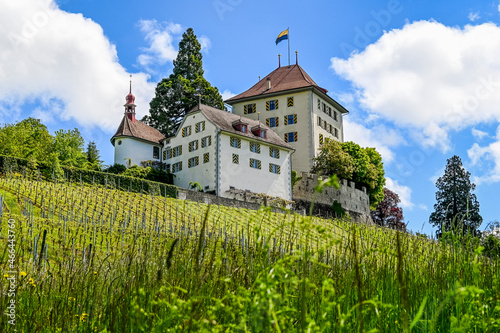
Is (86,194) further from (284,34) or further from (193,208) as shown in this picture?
(284,34)

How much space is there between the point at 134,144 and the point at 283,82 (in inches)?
608

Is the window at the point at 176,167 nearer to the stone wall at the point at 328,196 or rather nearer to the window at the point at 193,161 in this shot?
the window at the point at 193,161

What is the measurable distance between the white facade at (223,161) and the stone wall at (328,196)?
1.35 metres

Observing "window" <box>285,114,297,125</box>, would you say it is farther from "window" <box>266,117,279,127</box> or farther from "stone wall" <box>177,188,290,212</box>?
"stone wall" <box>177,188,290,212</box>

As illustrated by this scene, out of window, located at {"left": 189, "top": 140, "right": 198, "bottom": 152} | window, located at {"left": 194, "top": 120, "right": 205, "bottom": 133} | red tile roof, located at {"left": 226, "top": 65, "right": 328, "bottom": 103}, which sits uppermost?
red tile roof, located at {"left": 226, "top": 65, "right": 328, "bottom": 103}

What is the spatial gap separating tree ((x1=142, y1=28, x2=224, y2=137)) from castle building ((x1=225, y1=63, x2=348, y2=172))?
8.22ft

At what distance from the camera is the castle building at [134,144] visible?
49.5 meters

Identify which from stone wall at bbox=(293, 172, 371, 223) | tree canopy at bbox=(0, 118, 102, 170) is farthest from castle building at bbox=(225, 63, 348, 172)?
tree canopy at bbox=(0, 118, 102, 170)

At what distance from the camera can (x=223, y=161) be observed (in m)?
41.1

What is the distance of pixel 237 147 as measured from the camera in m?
43.0

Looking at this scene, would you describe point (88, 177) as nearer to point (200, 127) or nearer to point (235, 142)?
point (200, 127)

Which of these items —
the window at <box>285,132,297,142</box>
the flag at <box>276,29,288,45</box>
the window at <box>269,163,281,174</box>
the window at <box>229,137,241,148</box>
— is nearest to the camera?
the window at <box>229,137,241,148</box>

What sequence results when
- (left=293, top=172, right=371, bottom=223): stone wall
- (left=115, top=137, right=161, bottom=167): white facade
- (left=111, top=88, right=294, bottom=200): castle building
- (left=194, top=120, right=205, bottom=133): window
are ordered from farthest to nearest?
(left=115, top=137, right=161, bottom=167): white facade, (left=293, top=172, right=371, bottom=223): stone wall, (left=194, top=120, right=205, bottom=133): window, (left=111, top=88, right=294, bottom=200): castle building

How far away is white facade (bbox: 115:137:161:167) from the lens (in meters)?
49.3
